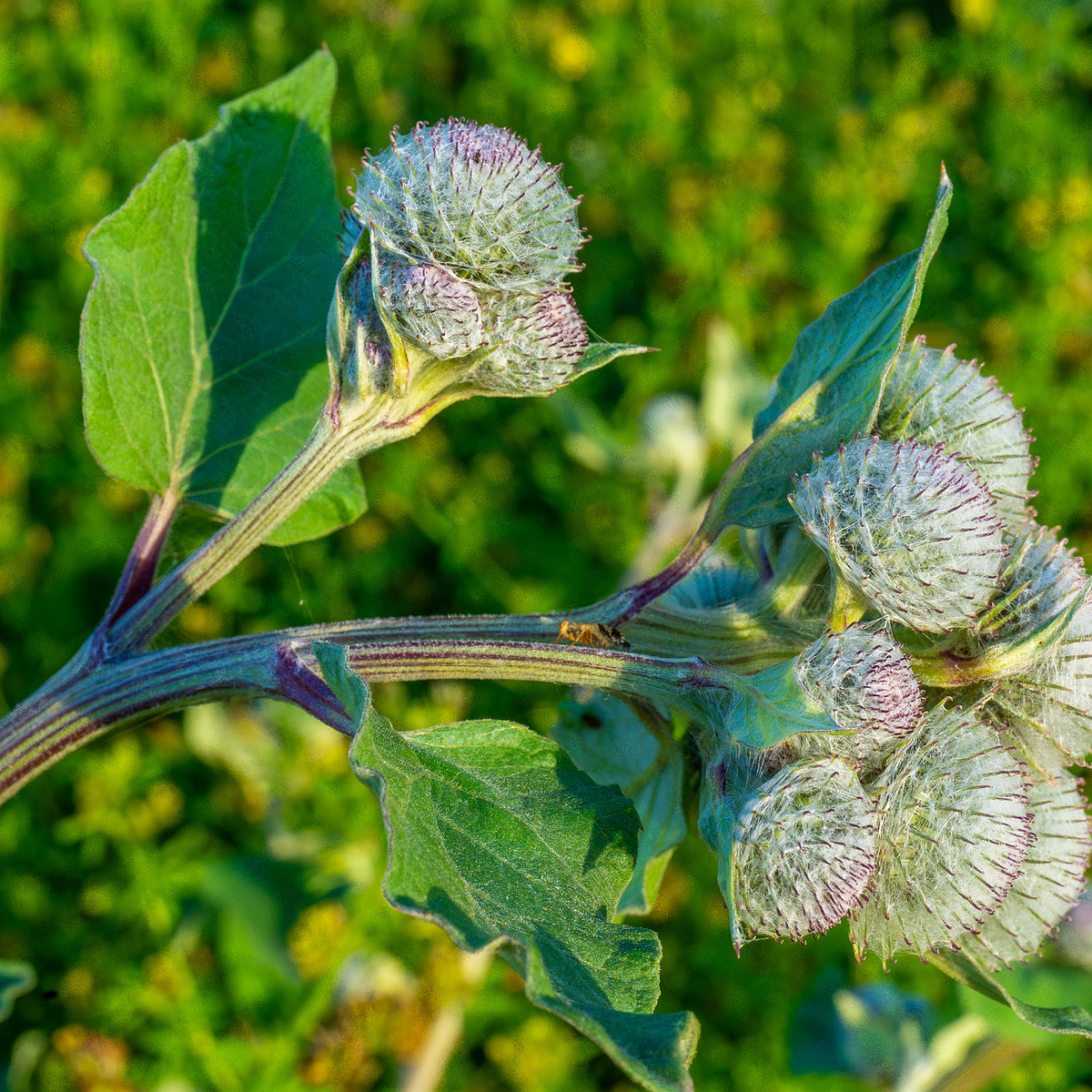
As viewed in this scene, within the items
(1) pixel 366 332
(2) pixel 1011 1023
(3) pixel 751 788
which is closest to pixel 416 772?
(3) pixel 751 788

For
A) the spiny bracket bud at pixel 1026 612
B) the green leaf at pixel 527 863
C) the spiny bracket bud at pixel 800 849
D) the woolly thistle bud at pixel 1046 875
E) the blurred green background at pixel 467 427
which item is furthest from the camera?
the blurred green background at pixel 467 427

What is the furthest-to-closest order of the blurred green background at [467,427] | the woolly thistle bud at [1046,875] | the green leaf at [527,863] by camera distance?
the blurred green background at [467,427] → the woolly thistle bud at [1046,875] → the green leaf at [527,863]

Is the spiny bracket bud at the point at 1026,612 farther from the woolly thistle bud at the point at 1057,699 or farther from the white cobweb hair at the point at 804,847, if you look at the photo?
the white cobweb hair at the point at 804,847

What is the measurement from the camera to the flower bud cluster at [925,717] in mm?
1228

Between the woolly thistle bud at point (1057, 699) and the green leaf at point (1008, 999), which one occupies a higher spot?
the woolly thistle bud at point (1057, 699)

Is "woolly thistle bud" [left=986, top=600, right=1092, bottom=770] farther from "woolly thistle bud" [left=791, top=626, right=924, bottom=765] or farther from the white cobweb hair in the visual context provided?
the white cobweb hair

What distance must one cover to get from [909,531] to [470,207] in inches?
25.5

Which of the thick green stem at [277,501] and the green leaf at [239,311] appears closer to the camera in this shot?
the thick green stem at [277,501]

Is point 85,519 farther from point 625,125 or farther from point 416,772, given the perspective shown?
point 416,772

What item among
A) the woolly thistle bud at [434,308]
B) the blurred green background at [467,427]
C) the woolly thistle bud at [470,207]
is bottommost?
the blurred green background at [467,427]

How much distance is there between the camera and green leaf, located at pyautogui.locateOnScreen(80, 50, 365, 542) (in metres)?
1.62

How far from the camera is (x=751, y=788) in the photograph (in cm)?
127

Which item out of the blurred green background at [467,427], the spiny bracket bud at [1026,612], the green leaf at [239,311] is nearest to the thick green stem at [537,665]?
the spiny bracket bud at [1026,612]

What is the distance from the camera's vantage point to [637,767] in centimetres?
163
